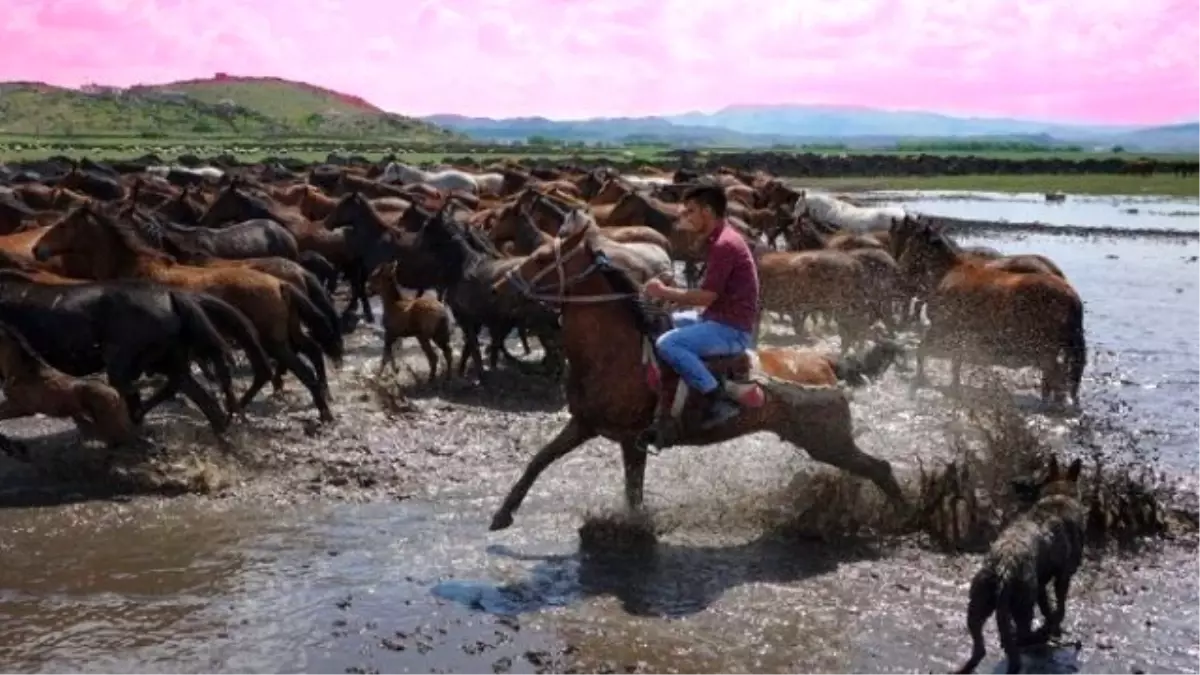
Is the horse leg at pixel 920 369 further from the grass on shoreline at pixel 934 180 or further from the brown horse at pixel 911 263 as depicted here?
the grass on shoreline at pixel 934 180

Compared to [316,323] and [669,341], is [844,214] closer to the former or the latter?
[316,323]

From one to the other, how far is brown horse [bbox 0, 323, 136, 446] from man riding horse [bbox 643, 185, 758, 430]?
4674mm

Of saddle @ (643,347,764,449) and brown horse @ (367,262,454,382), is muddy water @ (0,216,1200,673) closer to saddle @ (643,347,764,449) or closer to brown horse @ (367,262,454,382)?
saddle @ (643,347,764,449)

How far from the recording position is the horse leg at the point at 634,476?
9.29 metres

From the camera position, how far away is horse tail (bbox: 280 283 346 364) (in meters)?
13.3

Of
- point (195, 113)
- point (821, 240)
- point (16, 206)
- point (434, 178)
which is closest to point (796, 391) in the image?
point (821, 240)

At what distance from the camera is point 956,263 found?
16.5 meters

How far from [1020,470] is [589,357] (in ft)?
12.4

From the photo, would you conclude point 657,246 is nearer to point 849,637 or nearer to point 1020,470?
point 1020,470

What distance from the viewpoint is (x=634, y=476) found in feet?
30.8

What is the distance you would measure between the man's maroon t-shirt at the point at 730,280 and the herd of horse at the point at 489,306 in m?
0.37

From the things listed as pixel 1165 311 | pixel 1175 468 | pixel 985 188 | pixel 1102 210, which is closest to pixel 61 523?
pixel 1175 468

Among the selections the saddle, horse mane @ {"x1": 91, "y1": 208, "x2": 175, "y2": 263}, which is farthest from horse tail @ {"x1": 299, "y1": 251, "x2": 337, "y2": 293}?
the saddle

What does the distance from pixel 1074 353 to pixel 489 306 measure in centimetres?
676
